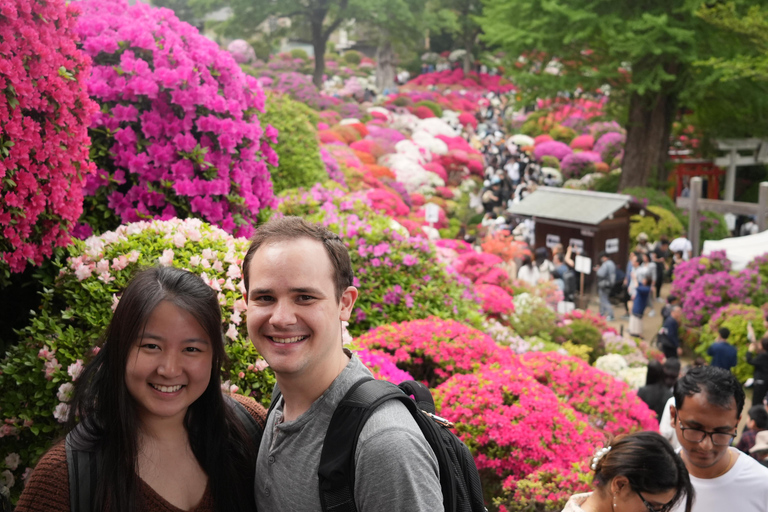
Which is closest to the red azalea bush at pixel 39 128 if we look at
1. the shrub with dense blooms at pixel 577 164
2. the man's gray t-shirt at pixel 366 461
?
the man's gray t-shirt at pixel 366 461

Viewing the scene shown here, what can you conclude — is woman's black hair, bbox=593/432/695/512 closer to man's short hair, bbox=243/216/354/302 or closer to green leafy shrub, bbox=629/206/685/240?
man's short hair, bbox=243/216/354/302

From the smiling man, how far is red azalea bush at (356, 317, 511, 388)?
2714 mm

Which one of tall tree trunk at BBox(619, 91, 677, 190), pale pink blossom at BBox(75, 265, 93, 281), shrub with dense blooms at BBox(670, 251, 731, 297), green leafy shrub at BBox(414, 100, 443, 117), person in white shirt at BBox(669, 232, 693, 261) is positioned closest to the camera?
pale pink blossom at BBox(75, 265, 93, 281)

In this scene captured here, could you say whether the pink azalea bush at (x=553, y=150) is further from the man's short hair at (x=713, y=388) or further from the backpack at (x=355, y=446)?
the backpack at (x=355, y=446)

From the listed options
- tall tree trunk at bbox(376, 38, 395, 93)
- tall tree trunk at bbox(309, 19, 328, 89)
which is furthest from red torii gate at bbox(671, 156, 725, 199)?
tall tree trunk at bbox(376, 38, 395, 93)

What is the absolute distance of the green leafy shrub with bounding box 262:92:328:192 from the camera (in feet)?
25.0

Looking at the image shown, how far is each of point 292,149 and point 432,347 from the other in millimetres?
3591

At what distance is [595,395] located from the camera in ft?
17.3

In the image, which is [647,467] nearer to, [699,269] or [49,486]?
[49,486]

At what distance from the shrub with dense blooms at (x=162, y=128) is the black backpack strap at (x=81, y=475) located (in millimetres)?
2591

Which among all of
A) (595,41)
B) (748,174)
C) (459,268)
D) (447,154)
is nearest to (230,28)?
(447,154)

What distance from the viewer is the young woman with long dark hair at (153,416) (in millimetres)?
2104

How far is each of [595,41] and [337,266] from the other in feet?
59.0

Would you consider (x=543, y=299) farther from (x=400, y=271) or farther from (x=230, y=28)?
(x=230, y=28)
